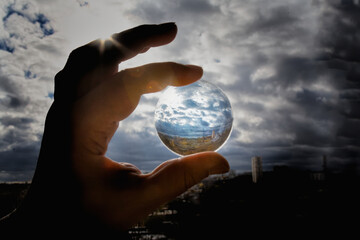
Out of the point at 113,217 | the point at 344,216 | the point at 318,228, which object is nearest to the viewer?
the point at 113,217

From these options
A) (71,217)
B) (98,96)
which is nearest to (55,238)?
(71,217)

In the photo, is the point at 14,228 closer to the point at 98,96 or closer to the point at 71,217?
the point at 71,217

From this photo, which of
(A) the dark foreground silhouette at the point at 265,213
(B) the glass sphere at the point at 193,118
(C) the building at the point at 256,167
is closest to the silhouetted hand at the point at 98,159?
(B) the glass sphere at the point at 193,118

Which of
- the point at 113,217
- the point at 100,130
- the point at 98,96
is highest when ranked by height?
the point at 98,96

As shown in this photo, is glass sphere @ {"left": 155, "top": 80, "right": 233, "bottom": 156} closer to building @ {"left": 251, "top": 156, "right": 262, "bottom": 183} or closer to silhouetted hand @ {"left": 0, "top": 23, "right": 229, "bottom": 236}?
silhouetted hand @ {"left": 0, "top": 23, "right": 229, "bottom": 236}

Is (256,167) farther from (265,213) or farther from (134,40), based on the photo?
(134,40)

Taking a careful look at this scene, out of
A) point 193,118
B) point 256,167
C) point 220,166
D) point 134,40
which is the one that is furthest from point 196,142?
point 256,167
